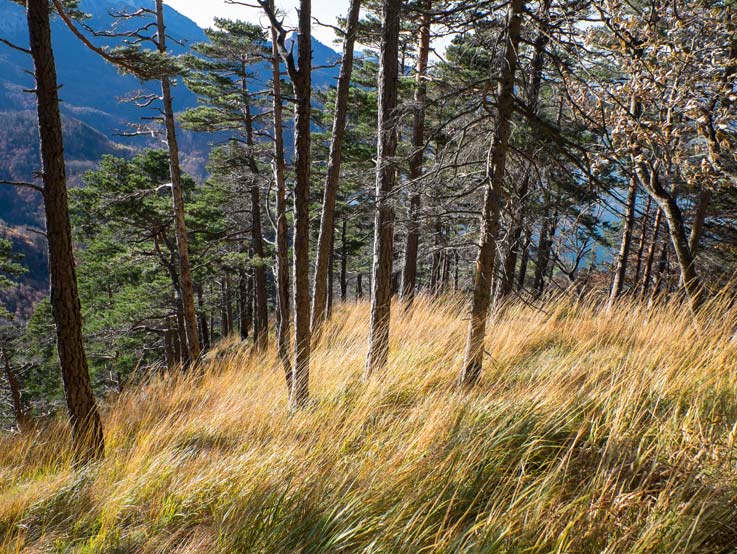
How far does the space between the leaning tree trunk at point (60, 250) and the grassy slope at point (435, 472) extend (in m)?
0.26

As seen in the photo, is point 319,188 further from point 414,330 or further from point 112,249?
point 414,330

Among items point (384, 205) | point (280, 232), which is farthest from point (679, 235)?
point (280, 232)

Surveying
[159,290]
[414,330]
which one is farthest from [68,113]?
[414,330]

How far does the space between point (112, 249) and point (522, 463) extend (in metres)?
17.0

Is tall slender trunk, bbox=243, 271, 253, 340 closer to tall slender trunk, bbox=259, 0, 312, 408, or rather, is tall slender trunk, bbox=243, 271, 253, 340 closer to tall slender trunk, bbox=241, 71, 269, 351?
tall slender trunk, bbox=241, 71, 269, 351

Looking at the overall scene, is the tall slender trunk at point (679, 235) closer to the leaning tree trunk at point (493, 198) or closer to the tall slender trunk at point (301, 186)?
the leaning tree trunk at point (493, 198)

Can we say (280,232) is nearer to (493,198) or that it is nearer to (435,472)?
(493,198)

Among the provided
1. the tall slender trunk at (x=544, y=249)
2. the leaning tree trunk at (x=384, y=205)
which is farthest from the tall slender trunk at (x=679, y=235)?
the leaning tree trunk at (x=384, y=205)

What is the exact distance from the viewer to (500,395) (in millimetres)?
2910

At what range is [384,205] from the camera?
3.95m

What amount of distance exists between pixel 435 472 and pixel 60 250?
3482mm

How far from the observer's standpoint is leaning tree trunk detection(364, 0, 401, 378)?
412 cm

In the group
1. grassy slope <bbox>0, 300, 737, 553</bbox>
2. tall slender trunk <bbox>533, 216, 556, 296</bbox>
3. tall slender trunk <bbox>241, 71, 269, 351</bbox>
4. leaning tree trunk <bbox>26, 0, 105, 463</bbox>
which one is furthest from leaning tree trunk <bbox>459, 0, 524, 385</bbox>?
tall slender trunk <bbox>241, 71, 269, 351</bbox>

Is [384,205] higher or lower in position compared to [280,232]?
higher
